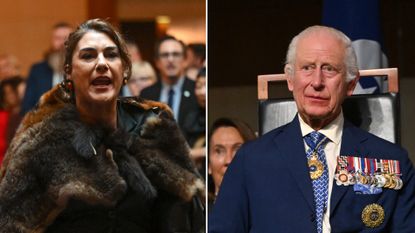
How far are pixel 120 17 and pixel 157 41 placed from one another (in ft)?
0.59

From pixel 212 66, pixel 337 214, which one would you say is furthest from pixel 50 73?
pixel 212 66

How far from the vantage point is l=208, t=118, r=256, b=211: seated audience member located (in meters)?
3.88

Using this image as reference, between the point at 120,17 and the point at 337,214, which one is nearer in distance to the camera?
the point at 337,214

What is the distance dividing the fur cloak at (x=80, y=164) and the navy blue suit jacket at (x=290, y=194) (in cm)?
50

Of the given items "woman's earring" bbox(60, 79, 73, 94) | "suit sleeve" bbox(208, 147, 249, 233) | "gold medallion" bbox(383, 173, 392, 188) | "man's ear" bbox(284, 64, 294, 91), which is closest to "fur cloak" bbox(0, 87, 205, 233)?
"woman's earring" bbox(60, 79, 73, 94)

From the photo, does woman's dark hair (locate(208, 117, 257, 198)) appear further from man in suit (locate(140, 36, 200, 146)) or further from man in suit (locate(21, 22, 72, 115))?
man in suit (locate(21, 22, 72, 115))

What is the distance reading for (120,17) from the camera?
375 cm

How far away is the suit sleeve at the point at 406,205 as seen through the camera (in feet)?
10.2

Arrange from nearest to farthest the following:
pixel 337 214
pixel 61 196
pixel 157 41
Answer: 1. pixel 337 214
2. pixel 61 196
3. pixel 157 41

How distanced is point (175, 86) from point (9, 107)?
67cm

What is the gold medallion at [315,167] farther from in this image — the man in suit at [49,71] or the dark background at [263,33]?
the dark background at [263,33]

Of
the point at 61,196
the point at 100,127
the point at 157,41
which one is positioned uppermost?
the point at 157,41

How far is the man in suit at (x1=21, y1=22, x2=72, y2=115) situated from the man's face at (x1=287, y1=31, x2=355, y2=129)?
1.02m

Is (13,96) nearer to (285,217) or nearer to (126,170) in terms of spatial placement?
(126,170)
